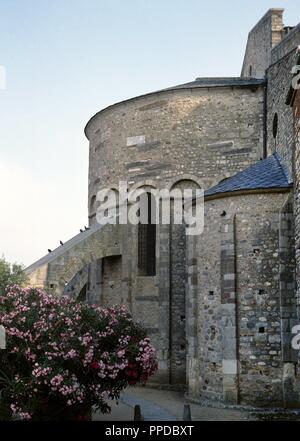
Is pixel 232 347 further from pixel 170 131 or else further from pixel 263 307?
pixel 170 131

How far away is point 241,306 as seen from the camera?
1284cm

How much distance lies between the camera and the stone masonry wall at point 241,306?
12352 mm

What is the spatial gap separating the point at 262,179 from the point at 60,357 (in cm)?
716

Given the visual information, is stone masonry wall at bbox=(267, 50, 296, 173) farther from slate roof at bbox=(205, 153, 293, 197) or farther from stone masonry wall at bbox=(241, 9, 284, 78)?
stone masonry wall at bbox=(241, 9, 284, 78)

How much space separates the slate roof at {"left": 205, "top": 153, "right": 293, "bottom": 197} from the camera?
13055 millimetres

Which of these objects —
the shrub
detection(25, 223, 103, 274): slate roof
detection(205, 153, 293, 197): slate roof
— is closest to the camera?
the shrub

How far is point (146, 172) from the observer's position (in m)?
18.2

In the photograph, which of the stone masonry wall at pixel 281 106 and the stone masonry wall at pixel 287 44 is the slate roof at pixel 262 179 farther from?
the stone masonry wall at pixel 287 44

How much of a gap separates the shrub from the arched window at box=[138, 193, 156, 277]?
7617 mm

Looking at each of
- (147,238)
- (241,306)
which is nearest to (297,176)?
(241,306)

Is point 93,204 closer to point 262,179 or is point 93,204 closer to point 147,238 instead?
point 147,238

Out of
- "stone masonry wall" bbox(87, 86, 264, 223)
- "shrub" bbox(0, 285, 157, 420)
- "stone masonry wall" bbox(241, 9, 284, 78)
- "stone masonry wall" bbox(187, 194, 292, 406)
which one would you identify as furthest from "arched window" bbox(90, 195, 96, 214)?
"shrub" bbox(0, 285, 157, 420)

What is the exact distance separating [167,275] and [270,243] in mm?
5066

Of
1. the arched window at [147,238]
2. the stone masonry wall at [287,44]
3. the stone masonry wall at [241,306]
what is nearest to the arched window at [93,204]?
the arched window at [147,238]
